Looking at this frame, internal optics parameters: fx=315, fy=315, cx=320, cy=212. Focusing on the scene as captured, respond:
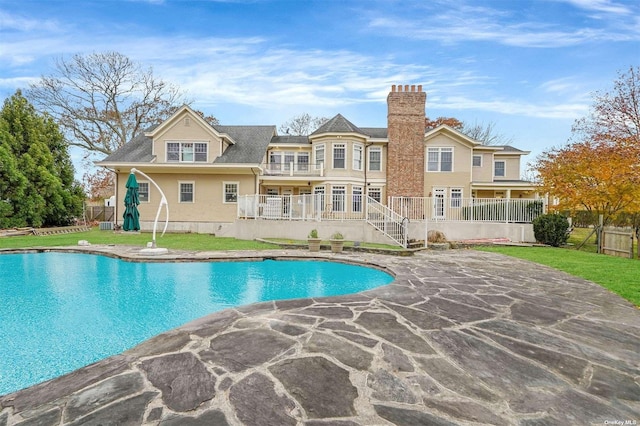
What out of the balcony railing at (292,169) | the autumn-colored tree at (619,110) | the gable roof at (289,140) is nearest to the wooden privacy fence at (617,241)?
the autumn-colored tree at (619,110)

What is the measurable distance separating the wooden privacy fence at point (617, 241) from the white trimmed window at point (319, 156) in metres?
14.7

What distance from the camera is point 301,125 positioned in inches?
1367

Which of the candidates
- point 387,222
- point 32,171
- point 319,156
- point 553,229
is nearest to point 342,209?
point 387,222

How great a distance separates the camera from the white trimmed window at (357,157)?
69.8 ft

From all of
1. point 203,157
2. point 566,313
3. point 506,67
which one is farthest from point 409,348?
point 203,157

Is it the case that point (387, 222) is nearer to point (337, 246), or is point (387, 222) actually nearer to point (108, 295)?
point (337, 246)

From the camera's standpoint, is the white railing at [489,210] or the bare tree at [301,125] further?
the bare tree at [301,125]

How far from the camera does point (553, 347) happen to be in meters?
3.52

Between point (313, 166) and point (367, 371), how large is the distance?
1930cm

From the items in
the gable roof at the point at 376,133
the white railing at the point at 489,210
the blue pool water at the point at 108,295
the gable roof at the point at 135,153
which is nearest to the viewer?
the blue pool water at the point at 108,295

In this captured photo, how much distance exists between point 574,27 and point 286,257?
14839 millimetres

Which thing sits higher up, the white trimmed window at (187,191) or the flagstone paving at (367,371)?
the white trimmed window at (187,191)

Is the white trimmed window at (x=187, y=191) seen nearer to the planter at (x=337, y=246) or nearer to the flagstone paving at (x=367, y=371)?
the planter at (x=337, y=246)

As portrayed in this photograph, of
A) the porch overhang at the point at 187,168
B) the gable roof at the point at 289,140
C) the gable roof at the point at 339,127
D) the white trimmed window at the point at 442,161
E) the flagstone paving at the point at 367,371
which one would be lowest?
the flagstone paving at the point at 367,371
